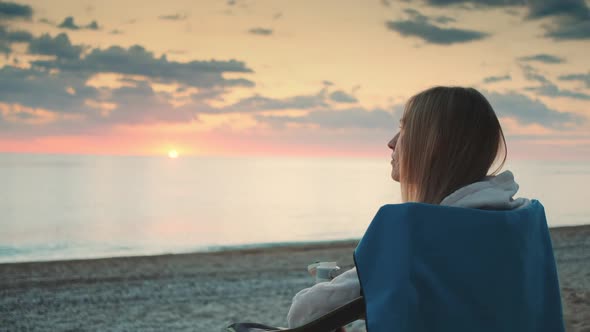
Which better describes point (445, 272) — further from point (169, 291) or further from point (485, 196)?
point (169, 291)

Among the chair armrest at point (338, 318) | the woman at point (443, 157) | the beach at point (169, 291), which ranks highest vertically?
the woman at point (443, 157)

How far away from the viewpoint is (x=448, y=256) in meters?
1.78

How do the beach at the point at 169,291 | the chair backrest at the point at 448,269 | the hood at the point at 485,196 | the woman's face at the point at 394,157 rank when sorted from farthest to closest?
the beach at the point at 169,291 < the woman's face at the point at 394,157 < the hood at the point at 485,196 < the chair backrest at the point at 448,269

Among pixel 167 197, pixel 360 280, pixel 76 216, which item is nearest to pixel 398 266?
pixel 360 280

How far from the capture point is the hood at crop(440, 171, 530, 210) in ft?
6.12

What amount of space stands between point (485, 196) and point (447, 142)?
0.20 metres

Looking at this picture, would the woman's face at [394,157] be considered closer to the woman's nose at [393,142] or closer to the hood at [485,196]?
the woman's nose at [393,142]

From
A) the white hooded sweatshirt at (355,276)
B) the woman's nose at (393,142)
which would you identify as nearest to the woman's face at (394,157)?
the woman's nose at (393,142)

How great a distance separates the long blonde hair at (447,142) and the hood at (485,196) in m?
0.07

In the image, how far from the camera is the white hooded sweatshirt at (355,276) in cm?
188

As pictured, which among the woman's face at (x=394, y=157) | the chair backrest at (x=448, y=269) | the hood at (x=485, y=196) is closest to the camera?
the chair backrest at (x=448, y=269)

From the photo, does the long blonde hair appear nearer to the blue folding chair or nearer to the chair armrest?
the blue folding chair

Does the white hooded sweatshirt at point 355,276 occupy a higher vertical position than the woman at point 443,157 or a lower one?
lower

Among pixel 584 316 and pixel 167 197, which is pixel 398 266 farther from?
pixel 167 197
